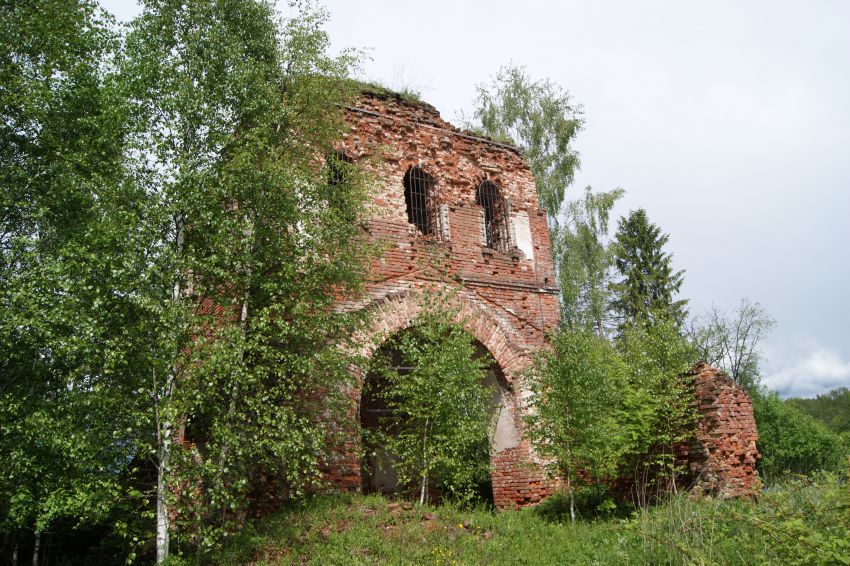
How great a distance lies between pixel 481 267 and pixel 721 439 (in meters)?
5.29

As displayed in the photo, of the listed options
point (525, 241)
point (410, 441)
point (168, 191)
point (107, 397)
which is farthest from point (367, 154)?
point (107, 397)

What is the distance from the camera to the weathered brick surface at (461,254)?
10.8m

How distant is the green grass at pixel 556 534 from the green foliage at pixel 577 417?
0.88 meters

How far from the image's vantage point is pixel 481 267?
39.1 feet

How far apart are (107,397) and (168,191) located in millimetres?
2547

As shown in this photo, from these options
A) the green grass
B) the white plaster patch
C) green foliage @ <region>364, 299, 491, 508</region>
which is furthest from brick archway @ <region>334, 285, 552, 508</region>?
the white plaster patch

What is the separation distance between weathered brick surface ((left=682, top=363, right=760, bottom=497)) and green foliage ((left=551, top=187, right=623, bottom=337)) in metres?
8.70

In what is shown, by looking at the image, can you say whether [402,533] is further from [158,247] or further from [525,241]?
→ [525,241]

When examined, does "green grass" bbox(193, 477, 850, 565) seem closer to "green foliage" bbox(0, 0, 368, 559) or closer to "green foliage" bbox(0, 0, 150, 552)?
"green foliage" bbox(0, 0, 368, 559)

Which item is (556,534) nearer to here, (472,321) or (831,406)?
(472,321)

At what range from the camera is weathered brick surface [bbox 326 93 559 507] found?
35.6 ft

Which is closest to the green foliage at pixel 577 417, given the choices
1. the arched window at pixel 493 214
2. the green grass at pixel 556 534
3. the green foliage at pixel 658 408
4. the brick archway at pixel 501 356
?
the green foliage at pixel 658 408

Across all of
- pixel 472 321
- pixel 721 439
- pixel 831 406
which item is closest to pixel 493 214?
pixel 472 321

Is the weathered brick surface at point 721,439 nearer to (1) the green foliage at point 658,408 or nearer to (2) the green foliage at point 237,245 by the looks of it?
(1) the green foliage at point 658,408
